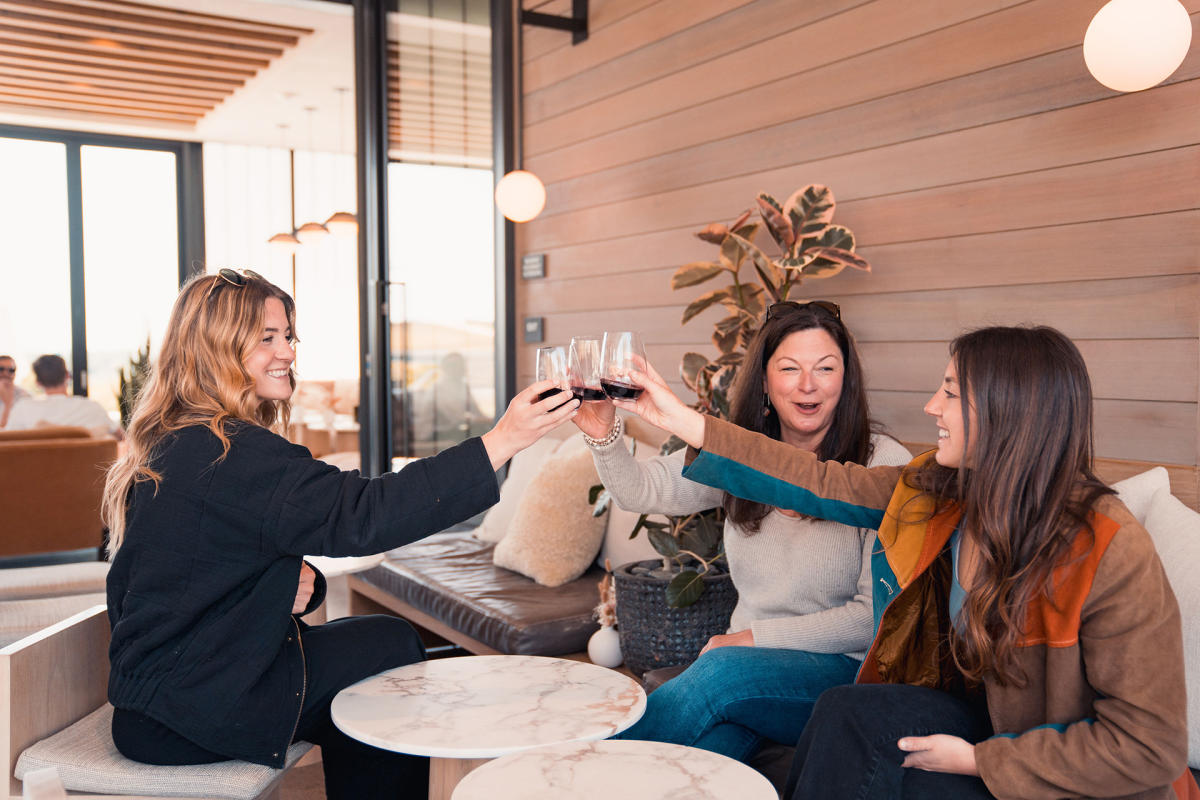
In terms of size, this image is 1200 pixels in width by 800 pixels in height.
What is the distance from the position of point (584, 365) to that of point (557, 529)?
5.22ft

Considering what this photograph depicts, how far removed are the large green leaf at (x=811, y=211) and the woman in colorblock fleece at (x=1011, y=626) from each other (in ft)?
3.30

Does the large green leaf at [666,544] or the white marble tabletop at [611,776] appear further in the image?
the large green leaf at [666,544]

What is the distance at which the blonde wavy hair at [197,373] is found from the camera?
165 centimetres

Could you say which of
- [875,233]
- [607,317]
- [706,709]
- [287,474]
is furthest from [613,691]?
[607,317]

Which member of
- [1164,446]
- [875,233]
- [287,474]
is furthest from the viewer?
[875,233]

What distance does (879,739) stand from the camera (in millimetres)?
1348

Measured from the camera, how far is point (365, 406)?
188 inches

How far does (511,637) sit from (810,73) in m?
1.74

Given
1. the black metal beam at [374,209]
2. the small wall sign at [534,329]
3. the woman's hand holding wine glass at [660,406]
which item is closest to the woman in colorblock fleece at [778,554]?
the woman's hand holding wine glass at [660,406]

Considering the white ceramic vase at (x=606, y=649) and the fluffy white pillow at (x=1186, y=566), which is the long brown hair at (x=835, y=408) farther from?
the white ceramic vase at (x=606, y=649)

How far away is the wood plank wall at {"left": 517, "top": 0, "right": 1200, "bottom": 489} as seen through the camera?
1.98 meters

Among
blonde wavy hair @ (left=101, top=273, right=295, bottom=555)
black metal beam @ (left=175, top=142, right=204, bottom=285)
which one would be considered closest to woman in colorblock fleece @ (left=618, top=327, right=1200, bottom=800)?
blonde wavy hair @ (left=101, top=273, right=295, bottom=555)

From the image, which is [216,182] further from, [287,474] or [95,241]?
[287,474]

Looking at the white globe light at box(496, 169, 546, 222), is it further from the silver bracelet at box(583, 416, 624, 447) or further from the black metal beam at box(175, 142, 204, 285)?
the black metal beam at box(175, 142, 204, 285)
